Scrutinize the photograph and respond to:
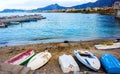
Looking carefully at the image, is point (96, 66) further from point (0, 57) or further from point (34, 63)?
point (0, 57)

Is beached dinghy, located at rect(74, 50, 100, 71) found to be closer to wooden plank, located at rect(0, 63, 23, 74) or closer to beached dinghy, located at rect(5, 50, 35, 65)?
beached dinghy, located at rect(5, 50, 35, 65)

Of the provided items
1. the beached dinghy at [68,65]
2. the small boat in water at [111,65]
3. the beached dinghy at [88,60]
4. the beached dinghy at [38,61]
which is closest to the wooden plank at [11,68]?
the beached dinghy at [38,61]

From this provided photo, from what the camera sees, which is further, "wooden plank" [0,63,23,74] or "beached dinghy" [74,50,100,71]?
"beached dinghy" [74,50,100,71]

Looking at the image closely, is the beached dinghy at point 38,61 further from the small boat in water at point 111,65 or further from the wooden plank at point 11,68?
the small boat in water at point 111,65

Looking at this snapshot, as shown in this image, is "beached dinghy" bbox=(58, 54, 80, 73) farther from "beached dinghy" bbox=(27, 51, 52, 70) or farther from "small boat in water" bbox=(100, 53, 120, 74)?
"small boat in water" bbox=(100, 53, 120, 74)

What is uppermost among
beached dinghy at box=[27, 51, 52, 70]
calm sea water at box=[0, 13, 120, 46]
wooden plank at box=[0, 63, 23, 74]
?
wooden plank at box=[0, 63, 23, 74]

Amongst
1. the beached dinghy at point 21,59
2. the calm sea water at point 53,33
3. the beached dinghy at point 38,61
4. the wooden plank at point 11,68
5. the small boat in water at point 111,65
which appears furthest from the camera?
the calm sea water at point 53,33

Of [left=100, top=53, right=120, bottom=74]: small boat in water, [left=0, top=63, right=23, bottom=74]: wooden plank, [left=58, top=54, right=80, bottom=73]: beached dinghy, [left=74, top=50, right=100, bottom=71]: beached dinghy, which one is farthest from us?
[left=74, top=50, right=100, bottom=71]: beached dinghy

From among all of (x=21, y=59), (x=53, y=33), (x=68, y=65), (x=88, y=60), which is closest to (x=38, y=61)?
(x=21, y=59)

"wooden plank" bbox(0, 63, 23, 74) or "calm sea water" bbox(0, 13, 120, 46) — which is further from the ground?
"wooden plank" bbox(0, 63, 23, 74)

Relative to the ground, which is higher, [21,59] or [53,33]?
[21,59]

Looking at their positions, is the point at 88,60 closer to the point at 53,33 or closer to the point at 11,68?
the point at 11,68

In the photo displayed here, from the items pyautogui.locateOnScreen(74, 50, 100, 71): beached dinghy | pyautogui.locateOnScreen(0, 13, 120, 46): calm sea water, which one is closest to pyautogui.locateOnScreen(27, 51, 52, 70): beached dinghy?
pyautogui.locateOnScreen(74, 50, 100, 71): beached dinghy

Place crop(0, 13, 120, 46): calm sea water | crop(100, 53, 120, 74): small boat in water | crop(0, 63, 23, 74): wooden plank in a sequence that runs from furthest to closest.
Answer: crop(0, 13, 120, 46): calm sea water → crop(100, 53, 120, 74): small boat in water → crop(0, 63, 23, 74): wooden plank
